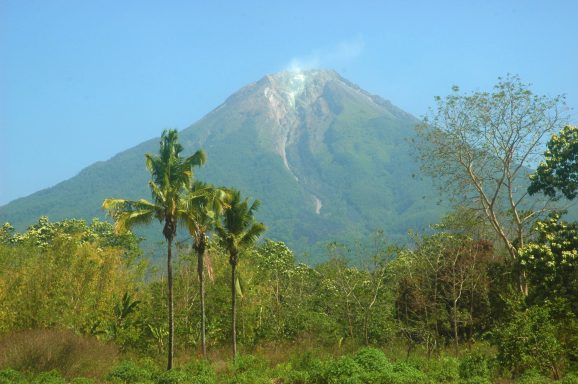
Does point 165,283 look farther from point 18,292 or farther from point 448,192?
point 448,192

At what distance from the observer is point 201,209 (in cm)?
2608

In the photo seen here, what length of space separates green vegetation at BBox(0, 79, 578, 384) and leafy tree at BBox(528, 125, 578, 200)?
285mm

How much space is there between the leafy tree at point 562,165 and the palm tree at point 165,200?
13608mm

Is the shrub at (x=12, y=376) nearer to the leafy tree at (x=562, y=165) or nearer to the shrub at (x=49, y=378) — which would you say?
the shrub at (x=49, y=378)

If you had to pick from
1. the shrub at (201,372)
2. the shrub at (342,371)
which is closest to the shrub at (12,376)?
the shrub at (201,372)

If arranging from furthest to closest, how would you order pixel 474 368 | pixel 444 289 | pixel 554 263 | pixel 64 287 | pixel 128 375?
pixel 444 289
pixel 64 287
pixel 554 263
pixel 128 375
pixel 474 368

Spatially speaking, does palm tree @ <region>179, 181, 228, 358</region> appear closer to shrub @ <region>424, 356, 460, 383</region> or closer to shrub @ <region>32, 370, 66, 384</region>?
shrub @ <region>32, 370, 66, 384</region>

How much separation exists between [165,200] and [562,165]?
1536cm

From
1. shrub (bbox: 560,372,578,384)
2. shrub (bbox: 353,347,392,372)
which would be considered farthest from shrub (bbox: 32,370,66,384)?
shrub (bbox: 560,372,578,384)

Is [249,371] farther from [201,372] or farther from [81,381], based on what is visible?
[81,381]

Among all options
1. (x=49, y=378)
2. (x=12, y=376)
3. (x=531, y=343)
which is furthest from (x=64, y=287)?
(x=531, y=343)

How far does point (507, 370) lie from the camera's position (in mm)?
21594

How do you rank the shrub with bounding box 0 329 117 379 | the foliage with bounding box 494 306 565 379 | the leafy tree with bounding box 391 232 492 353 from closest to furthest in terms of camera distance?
the foliage with bounding box 494 306 565 379
the shrub with bounding box 0 329 117 379
the leafy tree with bounding box 391 232 492 353

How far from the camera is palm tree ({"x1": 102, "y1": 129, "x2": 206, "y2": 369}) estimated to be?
2438 centimetres
